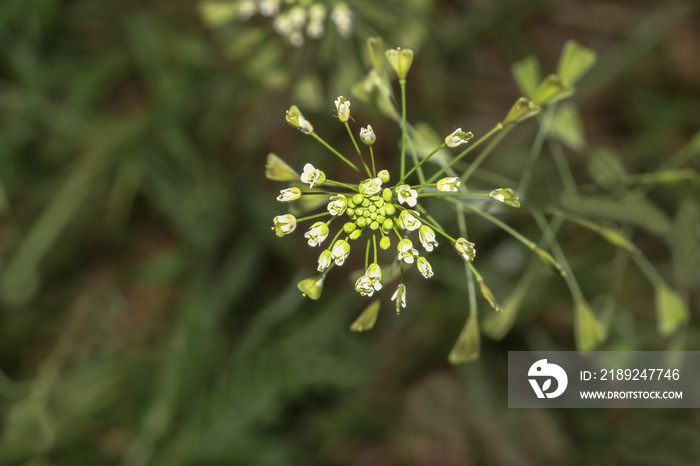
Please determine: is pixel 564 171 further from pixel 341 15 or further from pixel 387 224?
pixel 387 224

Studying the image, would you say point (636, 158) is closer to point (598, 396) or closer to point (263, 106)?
point (598, 396)

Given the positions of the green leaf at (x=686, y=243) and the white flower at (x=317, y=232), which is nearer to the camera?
the white flower at (x=317, y=232)

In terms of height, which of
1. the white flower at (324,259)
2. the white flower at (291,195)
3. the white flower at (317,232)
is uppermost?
the white flower at (291,195)

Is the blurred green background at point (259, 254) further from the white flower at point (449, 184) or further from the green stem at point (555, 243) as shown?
the white flower at point (449, 184)

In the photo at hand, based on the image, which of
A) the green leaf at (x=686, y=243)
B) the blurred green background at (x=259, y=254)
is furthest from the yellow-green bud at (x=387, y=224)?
the green leaf at (x=686, y=243)
